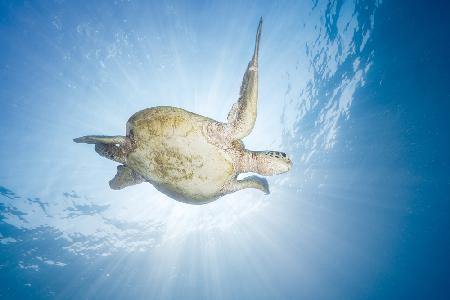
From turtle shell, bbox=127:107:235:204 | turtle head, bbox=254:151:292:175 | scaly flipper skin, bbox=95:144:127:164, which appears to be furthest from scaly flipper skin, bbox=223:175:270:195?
scaly flipper skin, bbox=95:144:127:164

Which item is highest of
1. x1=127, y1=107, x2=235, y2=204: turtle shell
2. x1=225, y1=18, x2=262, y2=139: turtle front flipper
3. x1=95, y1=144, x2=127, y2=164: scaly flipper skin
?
x1=95, y1=144, x2=127, y2=164: scaly flipper skin

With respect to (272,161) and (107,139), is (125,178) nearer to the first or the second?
(107,139)

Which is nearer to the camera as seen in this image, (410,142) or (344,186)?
(410,142)

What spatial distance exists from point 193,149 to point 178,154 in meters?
0.23

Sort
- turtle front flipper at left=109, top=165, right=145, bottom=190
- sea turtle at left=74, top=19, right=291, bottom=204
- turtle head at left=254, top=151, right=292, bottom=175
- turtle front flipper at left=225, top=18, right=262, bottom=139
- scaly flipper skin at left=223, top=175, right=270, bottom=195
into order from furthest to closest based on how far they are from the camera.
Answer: turtle front flipper at left=109, top=165, right=145, bottom=190 → scaly flipper skin at left=223, top=175, right=270, bottom=195 → turtle head at left=254, top=151, right=292, bottom=175 → sea turtle at left=74, top=19, right=291, bottom=204 → turtle front flipper at left=225, top=18, right=262, bottom=139

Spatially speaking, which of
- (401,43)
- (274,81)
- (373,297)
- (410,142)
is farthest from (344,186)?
(373,297)

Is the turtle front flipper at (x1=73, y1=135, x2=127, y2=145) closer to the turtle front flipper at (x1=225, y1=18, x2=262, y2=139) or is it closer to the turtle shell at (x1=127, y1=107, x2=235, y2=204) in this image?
the turtle shell at (x1=127, y1=107, x2=235, y2=204)

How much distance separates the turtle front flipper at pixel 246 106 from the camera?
11.4 ft

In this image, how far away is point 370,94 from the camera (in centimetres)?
2016

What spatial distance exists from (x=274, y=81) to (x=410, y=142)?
1829 centimetres

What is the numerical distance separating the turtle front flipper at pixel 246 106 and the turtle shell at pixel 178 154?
33 cm

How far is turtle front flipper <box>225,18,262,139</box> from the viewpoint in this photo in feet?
11.4

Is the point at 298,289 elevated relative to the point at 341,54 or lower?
elevated

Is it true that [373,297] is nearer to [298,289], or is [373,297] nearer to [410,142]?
[298,289]
